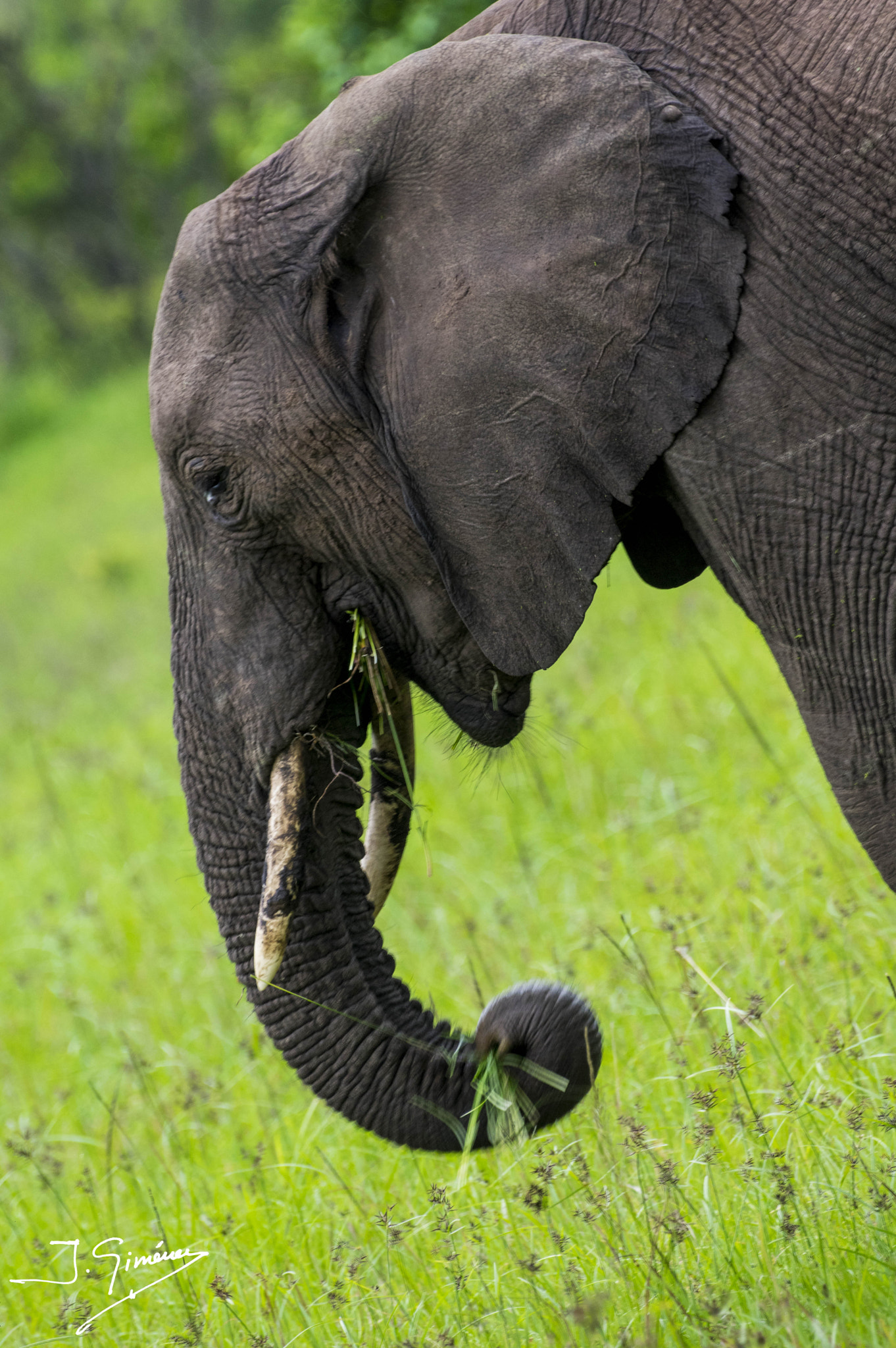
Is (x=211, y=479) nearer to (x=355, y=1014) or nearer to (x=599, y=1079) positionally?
(x=355, y=1014)

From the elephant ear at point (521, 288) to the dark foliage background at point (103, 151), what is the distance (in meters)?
23.3

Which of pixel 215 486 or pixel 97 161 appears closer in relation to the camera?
pixel 215 486

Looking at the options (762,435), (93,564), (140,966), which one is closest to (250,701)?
(762,435)

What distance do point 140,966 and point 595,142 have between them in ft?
14.2

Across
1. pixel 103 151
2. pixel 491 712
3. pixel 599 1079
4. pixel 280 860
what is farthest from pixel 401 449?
pixel 103 151

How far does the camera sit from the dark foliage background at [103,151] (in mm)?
31516

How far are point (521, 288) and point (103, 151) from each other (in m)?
38.2

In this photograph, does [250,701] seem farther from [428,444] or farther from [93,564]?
[93,564]

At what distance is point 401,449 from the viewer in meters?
2.75

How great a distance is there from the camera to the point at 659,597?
26.2ft

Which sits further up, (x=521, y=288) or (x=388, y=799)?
(x=521, y=288)

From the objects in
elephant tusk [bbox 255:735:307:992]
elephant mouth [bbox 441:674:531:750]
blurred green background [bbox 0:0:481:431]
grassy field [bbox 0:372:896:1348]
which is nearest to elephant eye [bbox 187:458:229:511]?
elephant tusk [bbox 255:735:307:992]

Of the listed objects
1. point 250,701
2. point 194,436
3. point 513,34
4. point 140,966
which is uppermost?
point 513,34

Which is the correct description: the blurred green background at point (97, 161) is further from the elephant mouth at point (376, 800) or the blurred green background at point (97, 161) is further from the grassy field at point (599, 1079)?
the elephant mouth at point (376, 800)
